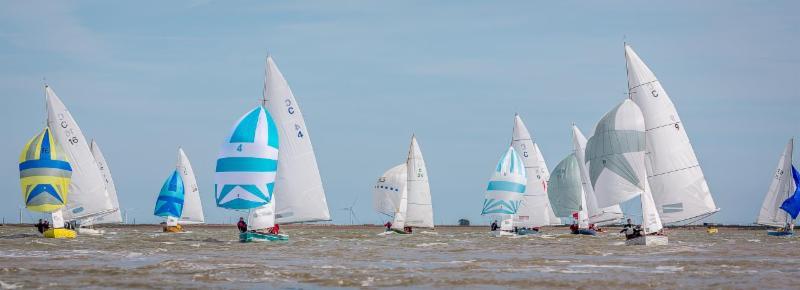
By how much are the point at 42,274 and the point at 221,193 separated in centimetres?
2240

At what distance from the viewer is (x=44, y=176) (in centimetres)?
7588

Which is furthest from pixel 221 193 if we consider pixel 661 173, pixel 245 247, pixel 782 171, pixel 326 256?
pixel 782 171

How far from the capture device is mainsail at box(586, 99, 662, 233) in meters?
62.9

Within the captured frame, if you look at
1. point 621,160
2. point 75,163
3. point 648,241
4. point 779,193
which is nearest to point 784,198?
point 779,193

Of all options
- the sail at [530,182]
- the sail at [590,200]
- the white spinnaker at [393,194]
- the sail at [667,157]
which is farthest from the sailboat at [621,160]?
the white spinnaker at [393,194]

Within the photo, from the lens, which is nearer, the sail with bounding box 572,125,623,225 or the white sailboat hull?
the white sailboat hull

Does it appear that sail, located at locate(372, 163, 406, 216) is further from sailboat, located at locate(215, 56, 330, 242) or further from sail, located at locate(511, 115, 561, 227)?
sailboat, located at locate(215, 56, 330, 242)

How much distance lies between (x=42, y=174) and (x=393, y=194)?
40588mm

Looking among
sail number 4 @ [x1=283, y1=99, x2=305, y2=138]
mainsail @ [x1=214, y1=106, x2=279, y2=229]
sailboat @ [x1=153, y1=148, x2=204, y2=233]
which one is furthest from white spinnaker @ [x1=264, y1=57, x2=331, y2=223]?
sailboat @ [x1=153, y1=148, x2=204, y2=233]

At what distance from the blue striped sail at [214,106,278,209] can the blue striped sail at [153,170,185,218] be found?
55.9m

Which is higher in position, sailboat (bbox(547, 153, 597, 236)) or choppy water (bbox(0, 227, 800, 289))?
sailboat (bbox(547, 153, 597, 236))

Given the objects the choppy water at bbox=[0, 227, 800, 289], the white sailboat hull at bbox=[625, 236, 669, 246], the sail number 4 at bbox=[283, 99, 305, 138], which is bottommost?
the choppy water at bbox=[0, 227, 800, 289]

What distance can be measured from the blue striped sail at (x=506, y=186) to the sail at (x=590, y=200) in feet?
22.9

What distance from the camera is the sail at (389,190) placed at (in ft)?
354
